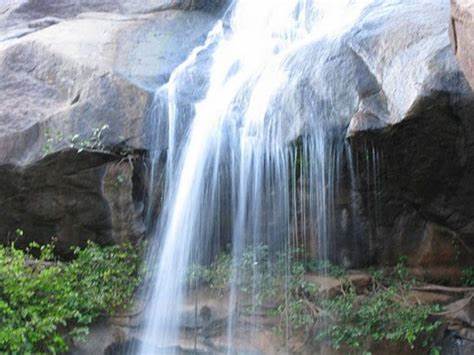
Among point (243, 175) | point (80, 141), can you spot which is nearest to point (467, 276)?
point (243, 175)

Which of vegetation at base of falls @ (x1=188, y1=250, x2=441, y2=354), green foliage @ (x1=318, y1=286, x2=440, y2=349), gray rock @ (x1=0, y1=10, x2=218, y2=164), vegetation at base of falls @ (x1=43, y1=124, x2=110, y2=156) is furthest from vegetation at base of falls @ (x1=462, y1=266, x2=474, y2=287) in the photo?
vegetation at base of falls @ (x1=43, y1=124, x2=110, y2=156)

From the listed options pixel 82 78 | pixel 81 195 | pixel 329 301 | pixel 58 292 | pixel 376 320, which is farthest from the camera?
pixel 82 78

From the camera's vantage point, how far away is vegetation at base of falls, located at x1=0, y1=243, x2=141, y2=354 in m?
6.17

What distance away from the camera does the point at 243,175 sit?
630 cm

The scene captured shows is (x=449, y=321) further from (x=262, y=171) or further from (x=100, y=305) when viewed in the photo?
(x=100, y=305)

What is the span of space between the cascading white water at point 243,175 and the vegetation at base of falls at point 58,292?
1.29 feet

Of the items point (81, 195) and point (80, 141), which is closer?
point (80, 141)

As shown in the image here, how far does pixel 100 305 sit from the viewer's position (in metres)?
6.53

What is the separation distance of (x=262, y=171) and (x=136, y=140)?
141 centimetres

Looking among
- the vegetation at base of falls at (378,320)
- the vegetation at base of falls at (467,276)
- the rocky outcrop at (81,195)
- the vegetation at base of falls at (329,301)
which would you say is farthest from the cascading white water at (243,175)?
the vegetation at base of falls at (467,276)

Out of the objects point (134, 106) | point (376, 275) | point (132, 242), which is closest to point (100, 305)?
point (132, 242)

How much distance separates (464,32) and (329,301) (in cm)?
277

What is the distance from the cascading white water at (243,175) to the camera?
6.06m

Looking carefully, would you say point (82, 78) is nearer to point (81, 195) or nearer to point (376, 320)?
point (81, 195)
